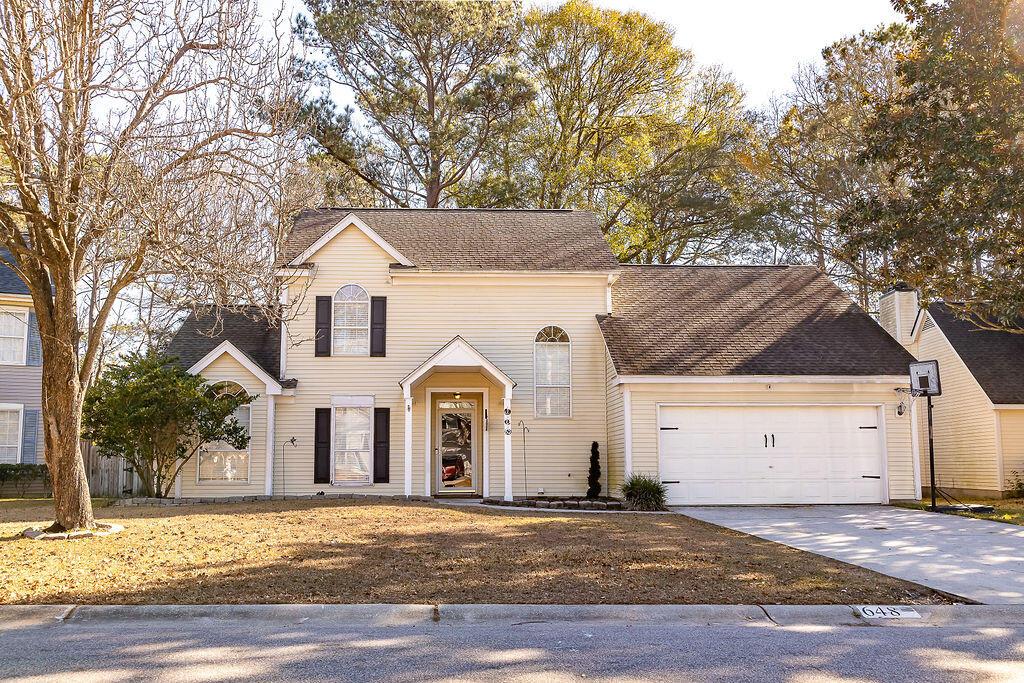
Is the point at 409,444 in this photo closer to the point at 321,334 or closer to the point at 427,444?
the point at 427,444

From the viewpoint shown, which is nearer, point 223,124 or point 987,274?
point 223,124

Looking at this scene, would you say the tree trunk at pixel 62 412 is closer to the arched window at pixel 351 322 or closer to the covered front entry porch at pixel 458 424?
the covered front entry porch at pixel 458 424

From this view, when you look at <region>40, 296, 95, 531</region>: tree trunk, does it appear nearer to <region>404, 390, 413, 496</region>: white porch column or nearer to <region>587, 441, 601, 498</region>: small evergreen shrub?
<region>404, 390, 413, 496</region>: white porch column

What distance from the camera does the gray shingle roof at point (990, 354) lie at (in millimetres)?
22094

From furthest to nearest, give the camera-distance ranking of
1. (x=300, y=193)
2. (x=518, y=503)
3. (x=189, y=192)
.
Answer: (x=518, y=503)
(x=300, y=193)
(x=189, y=192)

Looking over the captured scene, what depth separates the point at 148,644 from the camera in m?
6.59

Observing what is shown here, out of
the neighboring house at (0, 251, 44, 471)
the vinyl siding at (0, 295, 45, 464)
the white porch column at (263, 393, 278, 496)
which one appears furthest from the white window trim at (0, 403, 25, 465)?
the white porch column at (263, 393, 278, 496)

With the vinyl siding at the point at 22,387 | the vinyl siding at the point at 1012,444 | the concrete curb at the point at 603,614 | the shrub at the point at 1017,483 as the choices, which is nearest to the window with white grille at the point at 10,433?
the vinyl siding at the point at 22,387

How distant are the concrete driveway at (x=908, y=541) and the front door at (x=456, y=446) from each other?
583 centimetres

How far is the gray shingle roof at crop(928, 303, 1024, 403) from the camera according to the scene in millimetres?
22094

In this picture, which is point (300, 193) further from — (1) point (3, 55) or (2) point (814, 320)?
(2) point (814, 320)

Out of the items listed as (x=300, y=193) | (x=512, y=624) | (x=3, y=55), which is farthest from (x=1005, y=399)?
(x=3, y=55)

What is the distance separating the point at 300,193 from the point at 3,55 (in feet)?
22.0

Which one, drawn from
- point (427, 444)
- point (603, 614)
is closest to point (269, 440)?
point (427, 444)
